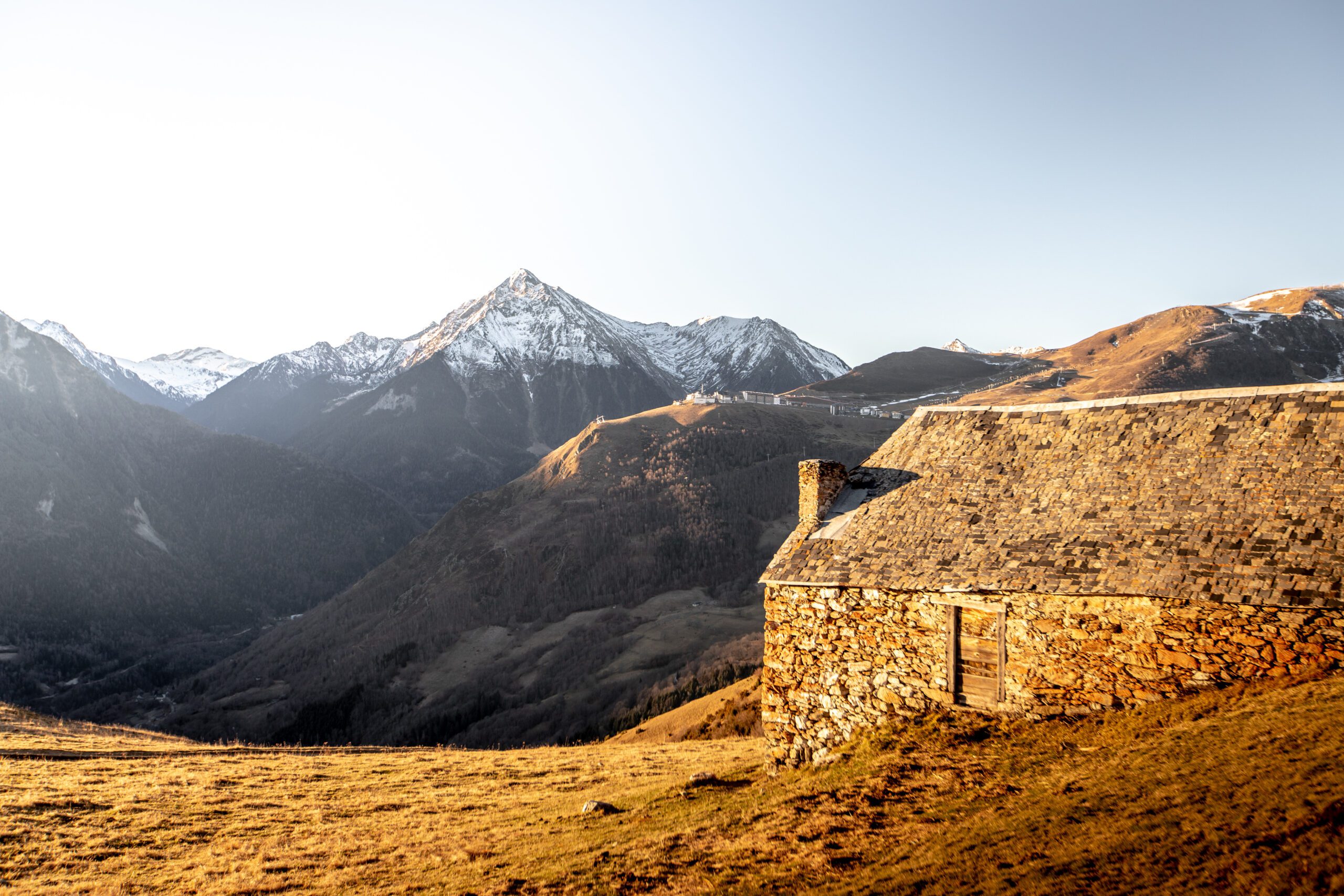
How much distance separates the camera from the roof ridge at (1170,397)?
15898 mm

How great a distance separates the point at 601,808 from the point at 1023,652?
9.77m

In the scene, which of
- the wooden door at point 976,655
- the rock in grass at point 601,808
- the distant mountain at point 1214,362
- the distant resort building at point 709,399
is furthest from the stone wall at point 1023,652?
the distant resort building at point 709,399

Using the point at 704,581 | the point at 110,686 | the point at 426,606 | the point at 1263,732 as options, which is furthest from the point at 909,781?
the point at 110,686

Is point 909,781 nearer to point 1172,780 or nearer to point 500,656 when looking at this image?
point 1172,780

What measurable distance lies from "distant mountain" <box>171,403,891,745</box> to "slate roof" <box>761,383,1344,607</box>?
1510 inches

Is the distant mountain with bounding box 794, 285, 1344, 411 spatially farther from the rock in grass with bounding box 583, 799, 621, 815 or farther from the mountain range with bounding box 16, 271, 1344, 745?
the rock in grass with bounding box 583, 799, 621, 815

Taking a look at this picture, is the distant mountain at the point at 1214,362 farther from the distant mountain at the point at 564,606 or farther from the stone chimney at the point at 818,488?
the stone chimney at the point at 818,488

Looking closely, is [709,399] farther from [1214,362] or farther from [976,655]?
[976,655]

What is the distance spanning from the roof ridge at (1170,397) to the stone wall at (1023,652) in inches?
178

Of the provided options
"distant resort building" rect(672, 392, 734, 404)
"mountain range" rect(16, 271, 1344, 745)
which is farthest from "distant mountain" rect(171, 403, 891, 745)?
"distant resort building" rect(672, 392, 734, 404)

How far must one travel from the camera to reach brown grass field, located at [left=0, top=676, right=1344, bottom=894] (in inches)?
364

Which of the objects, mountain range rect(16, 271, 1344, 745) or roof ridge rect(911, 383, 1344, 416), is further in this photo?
mountain range rect(16, 271, 1344, 745)

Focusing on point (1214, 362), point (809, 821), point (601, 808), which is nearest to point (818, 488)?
point (809, 821)

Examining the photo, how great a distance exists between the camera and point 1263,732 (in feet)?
37.6
